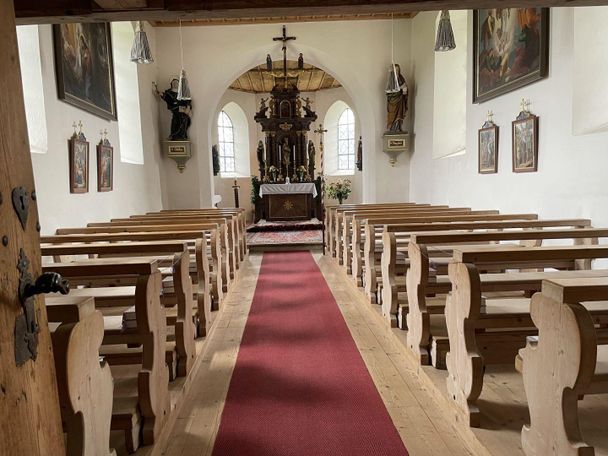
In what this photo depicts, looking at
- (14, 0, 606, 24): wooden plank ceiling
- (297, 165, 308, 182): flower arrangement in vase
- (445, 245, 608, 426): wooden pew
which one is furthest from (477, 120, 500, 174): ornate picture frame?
(297, 165, 308, 182): flower arrangement in vase

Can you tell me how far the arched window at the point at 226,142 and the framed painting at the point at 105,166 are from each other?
941 cm

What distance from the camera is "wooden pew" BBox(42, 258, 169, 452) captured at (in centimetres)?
212

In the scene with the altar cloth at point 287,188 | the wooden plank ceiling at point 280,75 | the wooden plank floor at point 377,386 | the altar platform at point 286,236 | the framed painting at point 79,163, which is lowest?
the wooden plank floor at point 377,386

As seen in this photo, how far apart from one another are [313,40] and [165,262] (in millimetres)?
7801

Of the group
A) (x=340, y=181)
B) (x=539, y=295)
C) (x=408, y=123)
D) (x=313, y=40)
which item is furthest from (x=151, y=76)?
(x=539, y=295)

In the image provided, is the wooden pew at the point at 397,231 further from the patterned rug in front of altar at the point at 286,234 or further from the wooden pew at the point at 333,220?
the patterned rug in front of altar at the point at 286,234

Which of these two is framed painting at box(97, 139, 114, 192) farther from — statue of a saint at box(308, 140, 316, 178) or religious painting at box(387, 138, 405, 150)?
statue of a saint at box(308, 140, 316, 178)

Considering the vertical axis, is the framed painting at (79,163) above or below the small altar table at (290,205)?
above

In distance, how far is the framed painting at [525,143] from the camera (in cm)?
526

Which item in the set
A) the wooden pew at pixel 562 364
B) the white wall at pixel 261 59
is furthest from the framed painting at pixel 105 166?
the wooden pew at pixel 562 364

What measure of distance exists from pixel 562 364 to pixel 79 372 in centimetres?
162

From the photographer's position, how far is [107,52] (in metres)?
7.27

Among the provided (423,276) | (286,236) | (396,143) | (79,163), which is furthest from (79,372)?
(396,143)

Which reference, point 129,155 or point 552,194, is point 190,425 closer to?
point 552,194
